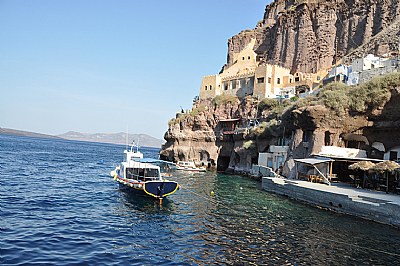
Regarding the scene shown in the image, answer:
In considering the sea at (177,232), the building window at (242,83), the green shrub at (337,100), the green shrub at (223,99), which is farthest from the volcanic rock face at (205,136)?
the sea at (177,232)

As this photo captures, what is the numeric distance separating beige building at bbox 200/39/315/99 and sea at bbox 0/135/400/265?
42623 millimetres

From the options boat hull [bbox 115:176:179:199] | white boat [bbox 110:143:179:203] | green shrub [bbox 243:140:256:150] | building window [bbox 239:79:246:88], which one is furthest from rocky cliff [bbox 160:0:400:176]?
boat hull [bbox 115:176:179:199]

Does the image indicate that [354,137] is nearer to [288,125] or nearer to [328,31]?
[288,125]

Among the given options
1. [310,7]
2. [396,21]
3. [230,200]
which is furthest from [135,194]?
[310,7]

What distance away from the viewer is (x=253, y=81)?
7075cm

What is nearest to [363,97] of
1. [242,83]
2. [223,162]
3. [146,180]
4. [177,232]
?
[146,180]

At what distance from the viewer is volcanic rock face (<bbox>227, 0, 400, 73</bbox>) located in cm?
6359

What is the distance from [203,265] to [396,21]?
64.2 metres

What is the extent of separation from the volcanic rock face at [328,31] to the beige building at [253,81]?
24.6 ft

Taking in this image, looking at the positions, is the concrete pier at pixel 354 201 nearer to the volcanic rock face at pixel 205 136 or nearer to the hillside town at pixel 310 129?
the hillside town at pixel 310 129

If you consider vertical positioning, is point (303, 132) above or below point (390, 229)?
above

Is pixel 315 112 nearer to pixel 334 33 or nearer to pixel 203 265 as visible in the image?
pixel 203 265

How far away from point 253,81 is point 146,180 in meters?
48.1

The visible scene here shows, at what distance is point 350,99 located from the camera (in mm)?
34000
